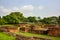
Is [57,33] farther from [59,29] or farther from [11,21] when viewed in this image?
[11,21]

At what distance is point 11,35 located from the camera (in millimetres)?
9914

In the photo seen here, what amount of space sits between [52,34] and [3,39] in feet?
11.7

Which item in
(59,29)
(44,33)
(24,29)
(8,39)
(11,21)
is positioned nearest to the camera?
(8,39)

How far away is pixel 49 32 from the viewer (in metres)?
10.3

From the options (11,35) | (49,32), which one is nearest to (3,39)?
(11,35)

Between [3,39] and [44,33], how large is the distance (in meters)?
3.88

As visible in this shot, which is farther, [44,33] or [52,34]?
[44,33]

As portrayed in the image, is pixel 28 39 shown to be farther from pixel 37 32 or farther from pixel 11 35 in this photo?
pixel 37 32

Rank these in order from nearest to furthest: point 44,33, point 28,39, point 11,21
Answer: point 28,39 → point 44,33 → point 11,21

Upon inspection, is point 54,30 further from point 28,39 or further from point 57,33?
point 28,39

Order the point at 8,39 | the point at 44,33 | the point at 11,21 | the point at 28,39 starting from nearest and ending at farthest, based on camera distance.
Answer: the point at 28,39 < the point at 8,39 < the point at 44,33 < the point at 11,21

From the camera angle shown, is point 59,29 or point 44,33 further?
point 44,33

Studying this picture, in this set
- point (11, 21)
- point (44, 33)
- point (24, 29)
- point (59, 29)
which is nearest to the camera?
point (59, 29)

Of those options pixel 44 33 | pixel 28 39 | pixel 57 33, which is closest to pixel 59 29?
pixel 57 33
